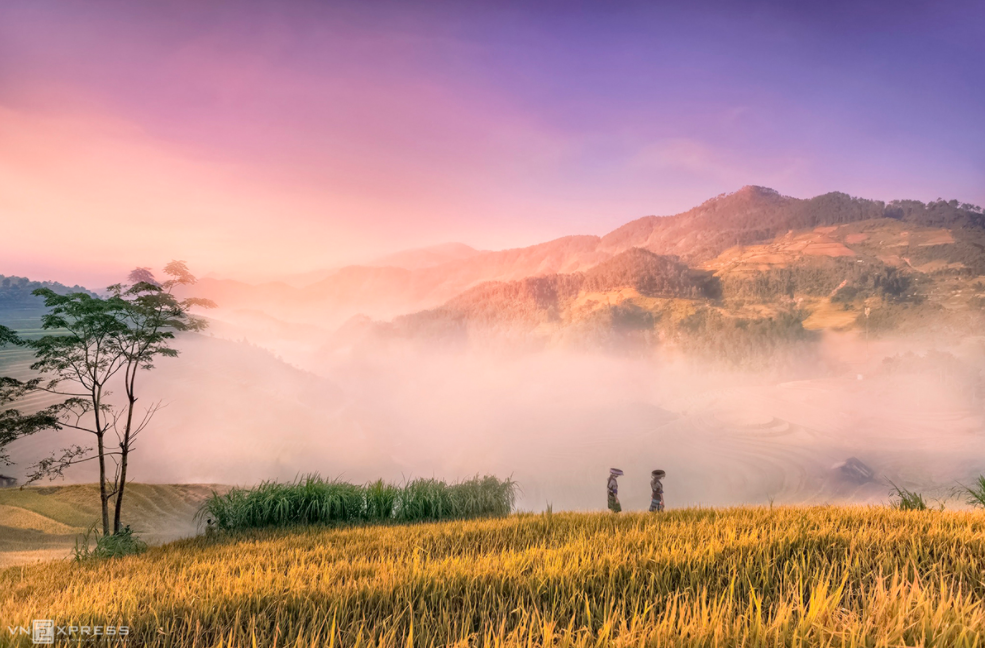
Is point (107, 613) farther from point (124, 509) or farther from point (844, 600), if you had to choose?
point (124, 509)

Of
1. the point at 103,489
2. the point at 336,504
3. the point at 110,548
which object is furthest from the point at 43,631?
the point at 103,489

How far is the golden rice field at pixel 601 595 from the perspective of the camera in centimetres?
249

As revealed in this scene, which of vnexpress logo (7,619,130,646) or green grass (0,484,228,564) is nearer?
vnexpress logo (7,619,130,646)

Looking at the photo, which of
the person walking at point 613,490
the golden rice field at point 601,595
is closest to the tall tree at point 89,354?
the golden rice field at point 601,595

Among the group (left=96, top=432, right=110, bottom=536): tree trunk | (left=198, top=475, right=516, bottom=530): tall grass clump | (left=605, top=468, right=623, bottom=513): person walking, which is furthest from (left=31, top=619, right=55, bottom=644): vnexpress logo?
(left=605, top=468, right=623, bottom=513): person walking

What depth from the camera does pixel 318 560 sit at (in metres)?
5.62

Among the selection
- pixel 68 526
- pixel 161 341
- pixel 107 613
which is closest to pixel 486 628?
pixel 107 613

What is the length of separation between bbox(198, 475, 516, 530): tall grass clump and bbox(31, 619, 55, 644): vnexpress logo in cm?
914

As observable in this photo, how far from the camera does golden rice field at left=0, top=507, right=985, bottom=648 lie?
2488mm

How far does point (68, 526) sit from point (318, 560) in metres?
16.7

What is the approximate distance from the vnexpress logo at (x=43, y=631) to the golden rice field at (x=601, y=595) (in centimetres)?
9

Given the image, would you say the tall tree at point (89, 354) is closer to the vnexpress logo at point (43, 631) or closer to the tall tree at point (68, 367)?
the tall tree at point (68, 367)

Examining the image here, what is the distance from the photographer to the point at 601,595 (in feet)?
11.5

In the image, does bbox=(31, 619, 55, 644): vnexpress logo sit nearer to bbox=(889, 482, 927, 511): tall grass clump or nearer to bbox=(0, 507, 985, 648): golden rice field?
bbox=(0, 507, 985, 648): golden rice field
